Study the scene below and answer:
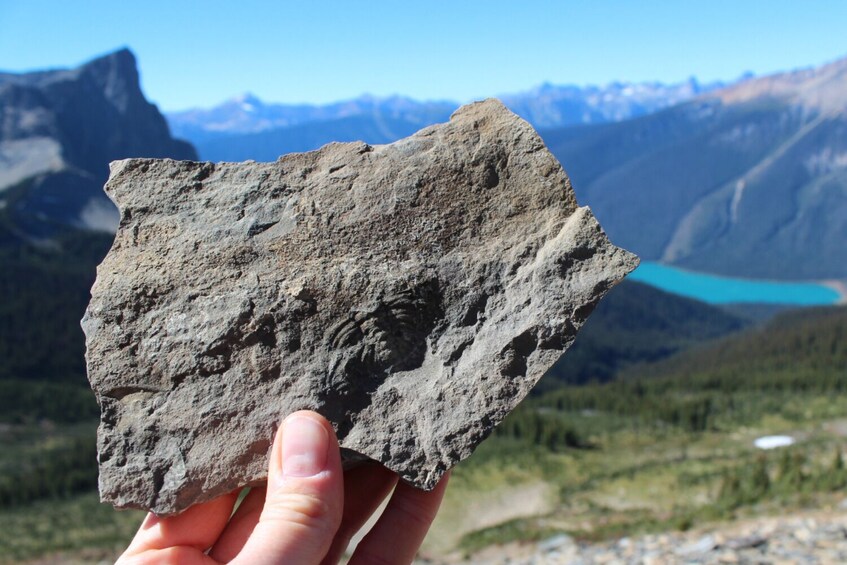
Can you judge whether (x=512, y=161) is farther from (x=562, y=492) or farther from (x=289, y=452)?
(x=562, y=492)

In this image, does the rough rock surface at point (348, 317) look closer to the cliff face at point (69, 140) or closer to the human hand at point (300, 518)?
the human hand at point (300, 518)

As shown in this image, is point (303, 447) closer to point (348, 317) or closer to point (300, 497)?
point (300, 497)

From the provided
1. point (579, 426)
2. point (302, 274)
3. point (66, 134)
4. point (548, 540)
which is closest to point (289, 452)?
point (302, 274)

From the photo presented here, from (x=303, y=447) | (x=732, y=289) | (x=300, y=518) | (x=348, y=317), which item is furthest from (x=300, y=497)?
(x=732, y=289)

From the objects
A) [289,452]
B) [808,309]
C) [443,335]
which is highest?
[443,335]

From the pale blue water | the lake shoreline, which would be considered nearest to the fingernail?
the pale blue water

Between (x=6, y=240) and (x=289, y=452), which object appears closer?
(x=289, y=452)

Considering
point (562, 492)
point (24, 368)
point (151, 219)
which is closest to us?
point (151, 219)

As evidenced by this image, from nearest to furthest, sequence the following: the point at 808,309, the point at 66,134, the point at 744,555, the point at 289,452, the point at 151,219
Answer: the point at 289,452 → the point at 151,219 → the point at 744,555 → the point at 808,309 → the point at 66,134
